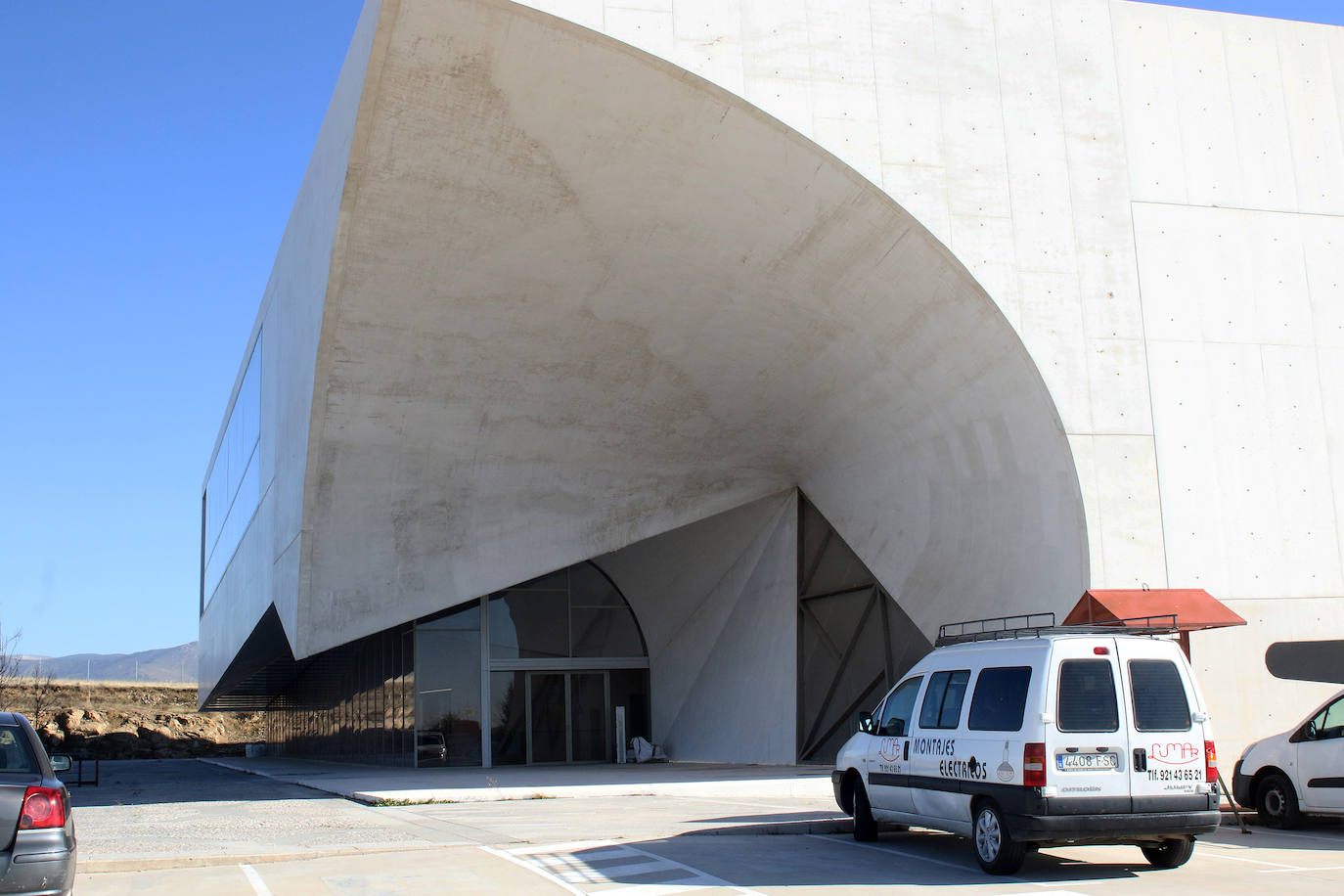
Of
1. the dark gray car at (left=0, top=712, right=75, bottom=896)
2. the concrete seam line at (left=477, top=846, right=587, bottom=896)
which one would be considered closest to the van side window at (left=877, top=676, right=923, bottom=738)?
the concrete seam line at (left=477, top=846, right=587, bottom=896)

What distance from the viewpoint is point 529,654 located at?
2783 cm

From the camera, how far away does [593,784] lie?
17.3 m

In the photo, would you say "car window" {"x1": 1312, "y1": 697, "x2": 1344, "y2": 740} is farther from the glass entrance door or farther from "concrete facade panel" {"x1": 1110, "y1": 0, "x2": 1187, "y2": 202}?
the glass entrance door

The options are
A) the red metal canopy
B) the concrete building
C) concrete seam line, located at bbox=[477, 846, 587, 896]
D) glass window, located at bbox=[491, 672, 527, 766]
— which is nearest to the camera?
concrete seam line, located at bbox=[477, 846, 587, 896]

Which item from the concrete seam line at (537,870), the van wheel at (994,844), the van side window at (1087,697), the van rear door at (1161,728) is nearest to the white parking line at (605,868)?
the concrete seam line at (537,870)

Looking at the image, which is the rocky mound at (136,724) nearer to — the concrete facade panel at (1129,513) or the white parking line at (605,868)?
the concrete facade panel at (1129,513)

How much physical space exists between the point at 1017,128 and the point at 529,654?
17.2 m

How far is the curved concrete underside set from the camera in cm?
1500

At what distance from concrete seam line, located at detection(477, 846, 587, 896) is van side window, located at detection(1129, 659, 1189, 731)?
161 inches

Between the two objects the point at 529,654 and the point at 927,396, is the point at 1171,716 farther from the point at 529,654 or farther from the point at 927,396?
the point at 529,654

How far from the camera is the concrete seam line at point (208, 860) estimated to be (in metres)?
8.59

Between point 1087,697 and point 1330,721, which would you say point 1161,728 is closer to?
point 1087,697

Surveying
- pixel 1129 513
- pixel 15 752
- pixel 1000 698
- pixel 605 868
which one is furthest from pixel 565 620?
pixel 15 752

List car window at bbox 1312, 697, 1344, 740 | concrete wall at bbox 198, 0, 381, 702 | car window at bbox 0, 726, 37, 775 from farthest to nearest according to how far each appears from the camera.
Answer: concrete wall at bbox 198, 0, 381, 702 < car window at bbox 1312, 697, 1344, 740 < car window at bbox 0, 726, 37, 775
